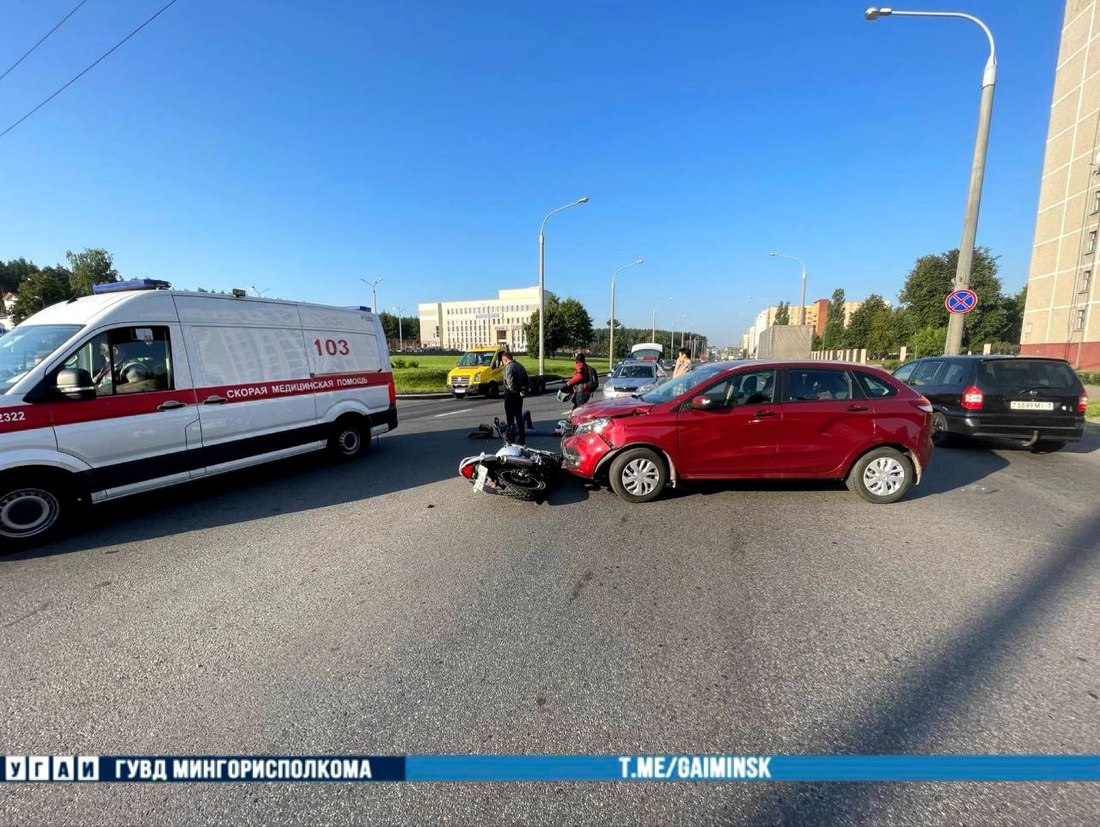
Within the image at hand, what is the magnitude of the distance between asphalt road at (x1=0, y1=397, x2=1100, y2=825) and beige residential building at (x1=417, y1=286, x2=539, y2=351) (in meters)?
122

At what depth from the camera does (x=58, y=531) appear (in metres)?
4.54

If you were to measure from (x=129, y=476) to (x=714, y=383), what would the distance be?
6372mm

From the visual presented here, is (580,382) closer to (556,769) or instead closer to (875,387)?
(875,387)

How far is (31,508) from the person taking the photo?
437 centimetres

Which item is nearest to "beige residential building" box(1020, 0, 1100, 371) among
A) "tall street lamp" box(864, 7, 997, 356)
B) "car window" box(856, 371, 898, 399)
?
"tall street lamp" box(864, 7, 997, 356)

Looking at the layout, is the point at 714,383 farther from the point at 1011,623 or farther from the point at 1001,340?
the point at 1001,340

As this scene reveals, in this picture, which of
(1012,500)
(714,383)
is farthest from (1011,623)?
(1012,500)

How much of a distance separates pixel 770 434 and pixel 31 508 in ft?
24.1

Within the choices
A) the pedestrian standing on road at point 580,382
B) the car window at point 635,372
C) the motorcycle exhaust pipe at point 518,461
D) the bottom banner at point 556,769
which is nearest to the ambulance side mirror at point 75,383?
the bottom banner at point 556,769

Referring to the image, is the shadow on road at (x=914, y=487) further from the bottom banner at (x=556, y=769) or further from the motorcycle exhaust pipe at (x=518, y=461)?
the bottom banner at (x=556, y=769)

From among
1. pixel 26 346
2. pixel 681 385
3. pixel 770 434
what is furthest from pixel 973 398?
pixel 26 346

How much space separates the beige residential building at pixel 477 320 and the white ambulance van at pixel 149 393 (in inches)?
4701

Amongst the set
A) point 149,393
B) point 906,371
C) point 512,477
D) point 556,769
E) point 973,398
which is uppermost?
point 149,393

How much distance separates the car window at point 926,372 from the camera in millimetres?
9118
